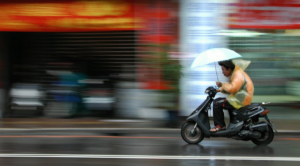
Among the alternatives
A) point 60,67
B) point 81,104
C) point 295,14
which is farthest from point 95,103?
point 295,14

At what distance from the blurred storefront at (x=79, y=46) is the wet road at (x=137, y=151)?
2.63 meters

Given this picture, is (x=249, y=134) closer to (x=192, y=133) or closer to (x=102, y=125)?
(x=192, y=133)

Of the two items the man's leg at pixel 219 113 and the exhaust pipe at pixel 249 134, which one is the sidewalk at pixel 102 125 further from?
the exhaust pipe at pixel 249 134

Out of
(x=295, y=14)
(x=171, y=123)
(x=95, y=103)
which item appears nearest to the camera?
(x=171, y=123)

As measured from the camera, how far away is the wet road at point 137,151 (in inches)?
237

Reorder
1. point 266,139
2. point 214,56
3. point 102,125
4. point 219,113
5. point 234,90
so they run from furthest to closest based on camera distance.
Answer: point 102,125, point 219,113, point 266,139, point 234,90, point 214,56

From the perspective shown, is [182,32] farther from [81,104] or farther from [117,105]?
[81,104]

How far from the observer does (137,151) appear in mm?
6848

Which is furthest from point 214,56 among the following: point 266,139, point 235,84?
point 266,139

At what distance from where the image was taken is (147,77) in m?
10.5

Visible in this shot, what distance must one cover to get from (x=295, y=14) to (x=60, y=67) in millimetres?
6391

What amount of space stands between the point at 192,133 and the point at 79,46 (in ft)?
17.7

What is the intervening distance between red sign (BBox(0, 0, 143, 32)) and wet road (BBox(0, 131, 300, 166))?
3.37 metres

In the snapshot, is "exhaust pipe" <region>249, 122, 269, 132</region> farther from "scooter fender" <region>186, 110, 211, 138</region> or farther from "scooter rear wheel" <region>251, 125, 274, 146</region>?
"scooter fender" <region>186, 110, 211, 138</region>
